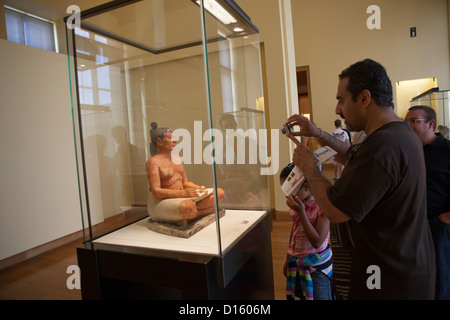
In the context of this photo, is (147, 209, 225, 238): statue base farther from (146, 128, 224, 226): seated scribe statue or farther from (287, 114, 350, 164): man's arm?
(287, 114, 350, 164): man's arm

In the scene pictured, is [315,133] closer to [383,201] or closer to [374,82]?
[374,82]

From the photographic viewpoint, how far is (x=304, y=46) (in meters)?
8.36

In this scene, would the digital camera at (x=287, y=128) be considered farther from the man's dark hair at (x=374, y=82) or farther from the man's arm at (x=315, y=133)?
the man's dark hair at (x=374, y=82)

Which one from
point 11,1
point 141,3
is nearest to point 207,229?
point 141,3

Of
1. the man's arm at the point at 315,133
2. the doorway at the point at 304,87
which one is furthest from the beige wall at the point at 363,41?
the man's arm at the point at 315,133

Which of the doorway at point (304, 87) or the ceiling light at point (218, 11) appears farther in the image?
the doorway at point (304, 87)

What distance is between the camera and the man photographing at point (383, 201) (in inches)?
41.9

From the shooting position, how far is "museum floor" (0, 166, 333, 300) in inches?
106

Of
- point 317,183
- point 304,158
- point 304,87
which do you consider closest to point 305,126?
point 304,158

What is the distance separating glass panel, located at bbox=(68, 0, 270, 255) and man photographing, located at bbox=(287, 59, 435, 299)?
558 mm

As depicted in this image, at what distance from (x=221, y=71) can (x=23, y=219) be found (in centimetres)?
333

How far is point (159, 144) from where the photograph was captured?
1.67 m

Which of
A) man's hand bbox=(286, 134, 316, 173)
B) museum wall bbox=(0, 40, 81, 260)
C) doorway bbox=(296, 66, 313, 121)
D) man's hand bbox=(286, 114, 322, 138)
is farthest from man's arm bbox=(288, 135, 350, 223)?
doorway bbox=(296, 66, 313, 121)
